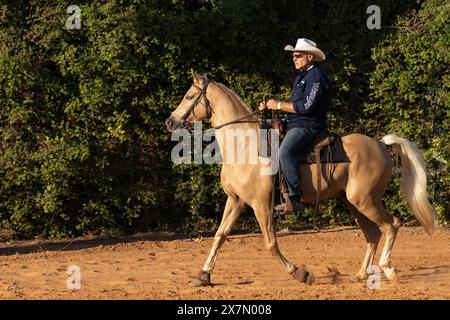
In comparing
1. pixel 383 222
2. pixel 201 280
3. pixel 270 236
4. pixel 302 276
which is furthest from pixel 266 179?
pixel 383 222

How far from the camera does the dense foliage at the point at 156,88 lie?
13211mm

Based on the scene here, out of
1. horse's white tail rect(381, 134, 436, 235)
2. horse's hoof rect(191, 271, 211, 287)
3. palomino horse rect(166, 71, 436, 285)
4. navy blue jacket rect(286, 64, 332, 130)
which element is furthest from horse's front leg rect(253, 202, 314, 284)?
horse's white tail rect(381, 134, 436, 235)

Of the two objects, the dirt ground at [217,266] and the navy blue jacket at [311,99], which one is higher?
the navy blue jacket at [311,99]

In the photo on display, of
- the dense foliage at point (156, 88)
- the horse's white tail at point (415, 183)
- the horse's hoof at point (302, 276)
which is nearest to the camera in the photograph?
the horse's hoof at point (302, 276)

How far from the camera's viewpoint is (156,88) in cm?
1357

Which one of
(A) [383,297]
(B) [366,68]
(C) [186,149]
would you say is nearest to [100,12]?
(C) [186,149]

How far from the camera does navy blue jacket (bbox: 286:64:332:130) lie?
31.7 ft

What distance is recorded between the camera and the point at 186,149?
1366 cm

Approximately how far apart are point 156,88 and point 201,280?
4.75 meters

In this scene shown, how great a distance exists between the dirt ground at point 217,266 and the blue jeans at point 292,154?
1.11 meters

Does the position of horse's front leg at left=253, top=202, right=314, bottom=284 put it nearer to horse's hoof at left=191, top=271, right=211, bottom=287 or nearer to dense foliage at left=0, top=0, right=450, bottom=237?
horse's hoof at left=191, top=271, right=211, bottom=287

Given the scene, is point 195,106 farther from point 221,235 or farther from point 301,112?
point 221,235

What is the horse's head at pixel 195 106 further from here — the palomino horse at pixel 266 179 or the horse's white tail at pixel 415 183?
the horse's white tail at pixel 415 183

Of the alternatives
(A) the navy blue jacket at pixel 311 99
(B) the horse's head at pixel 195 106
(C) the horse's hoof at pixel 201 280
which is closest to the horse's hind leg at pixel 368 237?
(A) the navy blue jacket at pixel 311 99
